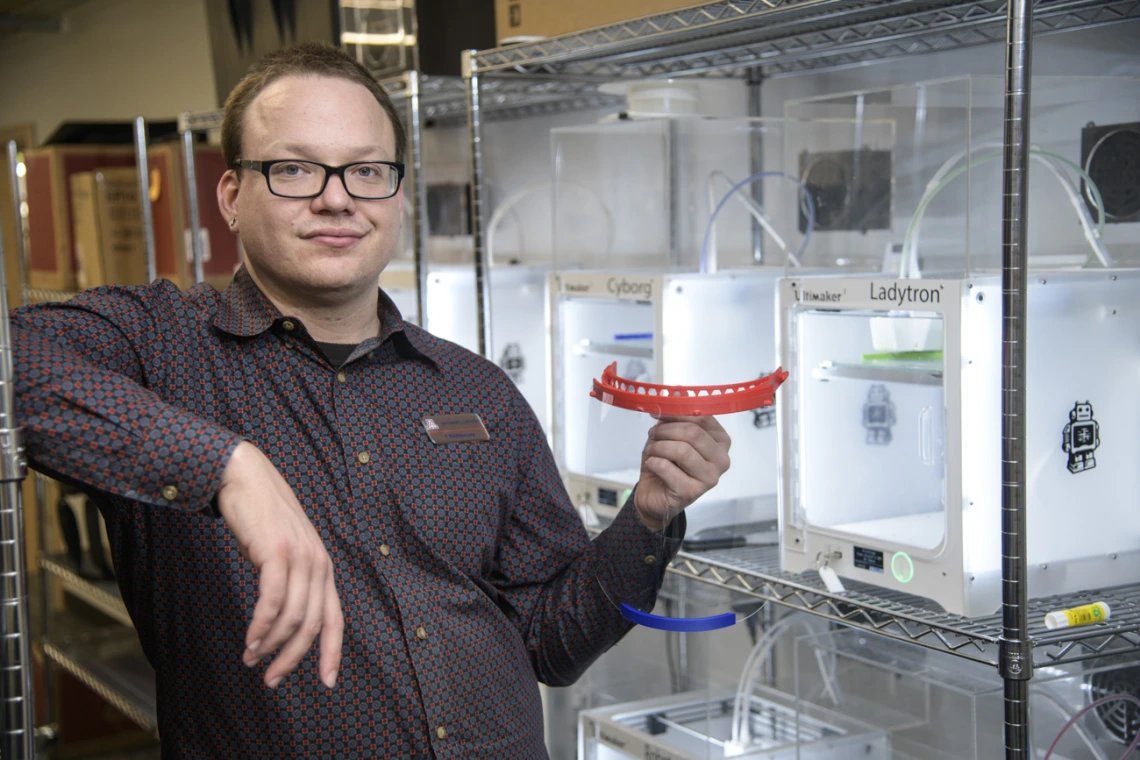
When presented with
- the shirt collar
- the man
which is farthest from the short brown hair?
the shirt collar

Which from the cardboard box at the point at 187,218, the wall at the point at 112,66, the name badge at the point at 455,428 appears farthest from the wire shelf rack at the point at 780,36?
the wall at the point at 112,66

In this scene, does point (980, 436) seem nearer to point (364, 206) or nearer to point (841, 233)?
point (841, 233)

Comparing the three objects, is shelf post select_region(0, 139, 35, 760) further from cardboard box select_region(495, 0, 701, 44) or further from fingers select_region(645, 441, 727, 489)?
cardboard box select_region(495, 0, 701, 44)

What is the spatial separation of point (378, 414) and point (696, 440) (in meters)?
0.35

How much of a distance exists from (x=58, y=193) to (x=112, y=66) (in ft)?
5.94

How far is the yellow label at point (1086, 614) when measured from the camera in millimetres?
1149

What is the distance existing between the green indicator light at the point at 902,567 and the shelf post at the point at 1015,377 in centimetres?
16

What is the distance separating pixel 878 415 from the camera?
4.38ft

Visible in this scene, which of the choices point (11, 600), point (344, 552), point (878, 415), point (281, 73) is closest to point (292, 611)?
point (11, 600)

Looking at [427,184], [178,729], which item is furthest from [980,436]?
[427,184]

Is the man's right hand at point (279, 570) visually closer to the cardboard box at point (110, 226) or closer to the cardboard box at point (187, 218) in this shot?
the cardboard box at point (187, 218)

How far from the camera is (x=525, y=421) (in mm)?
1370

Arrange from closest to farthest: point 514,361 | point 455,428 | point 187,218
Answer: point 455,428 < point 514,361 < point 187,218

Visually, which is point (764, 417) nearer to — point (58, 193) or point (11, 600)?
point (11, 600)
